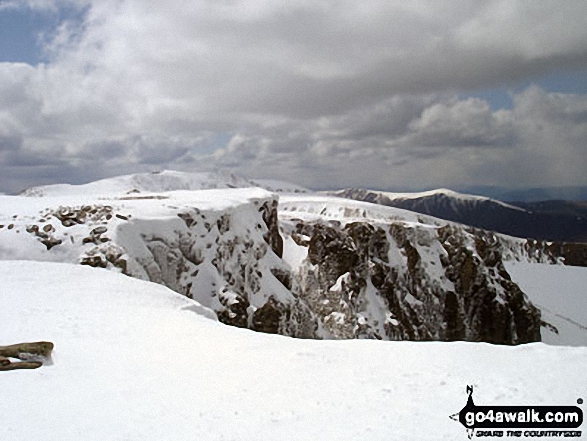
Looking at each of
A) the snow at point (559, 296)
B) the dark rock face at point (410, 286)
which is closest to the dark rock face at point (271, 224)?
the dark rock face at point (410, 286)

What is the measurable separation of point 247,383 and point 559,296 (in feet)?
437

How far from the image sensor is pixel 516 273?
139000 mm

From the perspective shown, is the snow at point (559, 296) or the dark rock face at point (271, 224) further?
the snow at point (559, 296)

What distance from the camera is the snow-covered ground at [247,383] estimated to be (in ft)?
25.6

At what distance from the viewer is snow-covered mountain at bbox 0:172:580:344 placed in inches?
1152

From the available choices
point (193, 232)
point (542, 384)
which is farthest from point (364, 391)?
point (193, 232)

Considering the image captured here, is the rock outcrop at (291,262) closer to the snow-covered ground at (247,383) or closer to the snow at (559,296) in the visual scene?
the snow-covered ground at (247,383)

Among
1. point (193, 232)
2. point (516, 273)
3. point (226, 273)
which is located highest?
point (193, 232)

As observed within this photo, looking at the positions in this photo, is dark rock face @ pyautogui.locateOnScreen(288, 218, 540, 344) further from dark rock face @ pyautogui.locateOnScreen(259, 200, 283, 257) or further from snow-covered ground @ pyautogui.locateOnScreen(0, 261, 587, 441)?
snow-covered ground @ pyautogui.locateOnScreen(0, 261, 587, 441)

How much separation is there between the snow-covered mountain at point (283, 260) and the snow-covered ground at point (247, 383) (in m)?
14.6

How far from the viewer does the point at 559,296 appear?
118m

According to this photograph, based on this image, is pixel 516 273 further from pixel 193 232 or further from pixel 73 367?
pixel 73 367

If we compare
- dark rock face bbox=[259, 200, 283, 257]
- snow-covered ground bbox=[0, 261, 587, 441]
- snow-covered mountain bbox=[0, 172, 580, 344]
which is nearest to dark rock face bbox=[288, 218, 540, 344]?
snow-covered mountain bbox=[0, 172, 580, 344]

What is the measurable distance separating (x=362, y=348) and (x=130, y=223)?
23.4m
